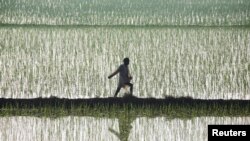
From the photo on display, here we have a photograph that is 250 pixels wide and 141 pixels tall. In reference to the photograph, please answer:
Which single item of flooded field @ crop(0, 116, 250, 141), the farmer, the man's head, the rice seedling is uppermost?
the rice seedling

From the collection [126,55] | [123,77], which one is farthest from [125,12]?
[123,77]

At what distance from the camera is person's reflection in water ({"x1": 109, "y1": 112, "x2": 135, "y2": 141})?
3449mm

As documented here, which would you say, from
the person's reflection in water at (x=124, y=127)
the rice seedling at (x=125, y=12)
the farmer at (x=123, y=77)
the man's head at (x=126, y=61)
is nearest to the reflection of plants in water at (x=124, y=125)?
the person's reflection in water at (x=124, y=127)

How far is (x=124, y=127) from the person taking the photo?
348 cm

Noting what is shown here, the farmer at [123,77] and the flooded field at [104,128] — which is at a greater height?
the farmer at [123,77]

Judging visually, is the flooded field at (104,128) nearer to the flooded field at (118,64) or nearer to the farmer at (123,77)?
the flooded field at (118,64)

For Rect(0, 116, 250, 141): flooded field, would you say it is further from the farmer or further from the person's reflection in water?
the farmer

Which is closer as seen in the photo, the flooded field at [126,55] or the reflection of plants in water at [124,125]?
the reflection of plants in water at [124,125]

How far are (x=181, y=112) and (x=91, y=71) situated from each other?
89 cm

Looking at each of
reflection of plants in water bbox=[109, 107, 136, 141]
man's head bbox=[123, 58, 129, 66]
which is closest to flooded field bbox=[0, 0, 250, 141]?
Result: reflection of plants in water bbox=[109, 107, 136, 141]

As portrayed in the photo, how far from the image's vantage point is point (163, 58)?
391cm

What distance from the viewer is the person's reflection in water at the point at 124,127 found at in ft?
11.3

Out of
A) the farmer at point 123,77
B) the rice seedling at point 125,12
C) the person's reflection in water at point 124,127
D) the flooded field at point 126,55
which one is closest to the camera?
the person's reflection in water at point 124,127

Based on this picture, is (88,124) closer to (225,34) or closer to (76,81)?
(76,81)
